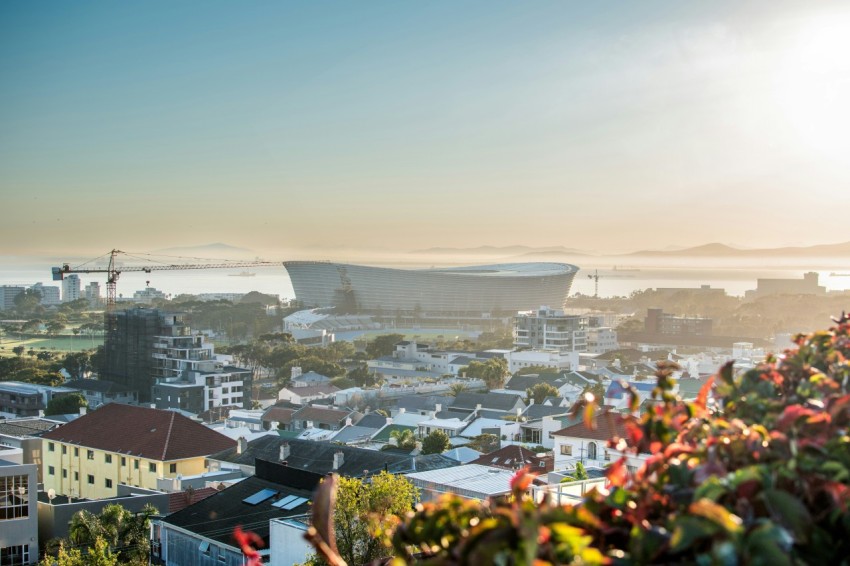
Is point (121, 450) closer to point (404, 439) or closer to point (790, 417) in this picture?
point (404, 439)

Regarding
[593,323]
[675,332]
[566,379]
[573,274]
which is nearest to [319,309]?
[573,274]

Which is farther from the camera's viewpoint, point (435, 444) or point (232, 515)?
point (435, 444)

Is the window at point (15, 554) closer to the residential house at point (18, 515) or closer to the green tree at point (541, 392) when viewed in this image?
the residential house at point (18, 515)

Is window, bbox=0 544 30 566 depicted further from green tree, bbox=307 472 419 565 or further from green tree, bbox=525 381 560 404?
green tree, bbox=525 381 560 404

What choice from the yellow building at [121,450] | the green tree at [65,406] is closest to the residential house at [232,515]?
the yellow building at [121,450]

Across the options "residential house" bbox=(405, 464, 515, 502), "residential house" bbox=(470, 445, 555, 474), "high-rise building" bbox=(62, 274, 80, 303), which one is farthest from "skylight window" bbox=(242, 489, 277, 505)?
"high-rise building" bbox=(62, 274, 80, 303)

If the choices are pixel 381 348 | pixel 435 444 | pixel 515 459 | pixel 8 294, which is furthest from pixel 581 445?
pixel 8 294
